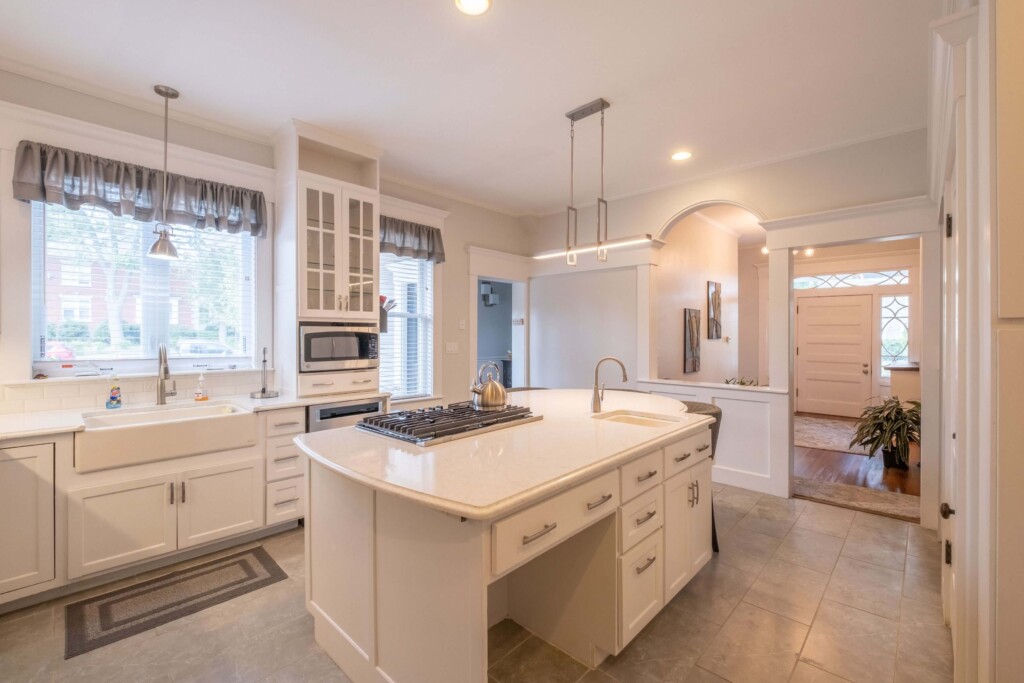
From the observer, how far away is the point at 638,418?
2.48 m

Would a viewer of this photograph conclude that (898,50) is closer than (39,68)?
Yes

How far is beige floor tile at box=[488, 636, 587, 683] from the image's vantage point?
5.64ft

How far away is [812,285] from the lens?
7324mm

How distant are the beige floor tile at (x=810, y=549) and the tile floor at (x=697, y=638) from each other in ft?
0.05

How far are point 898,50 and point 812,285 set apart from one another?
19.1 ft

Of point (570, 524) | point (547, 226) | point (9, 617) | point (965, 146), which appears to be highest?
point (547, 226)

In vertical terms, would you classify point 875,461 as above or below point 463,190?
below

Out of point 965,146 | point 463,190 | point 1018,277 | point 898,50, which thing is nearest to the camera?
point 1018,277

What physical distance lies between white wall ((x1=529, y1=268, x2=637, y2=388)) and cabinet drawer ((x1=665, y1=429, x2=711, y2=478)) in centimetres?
238

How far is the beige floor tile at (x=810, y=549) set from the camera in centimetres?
260

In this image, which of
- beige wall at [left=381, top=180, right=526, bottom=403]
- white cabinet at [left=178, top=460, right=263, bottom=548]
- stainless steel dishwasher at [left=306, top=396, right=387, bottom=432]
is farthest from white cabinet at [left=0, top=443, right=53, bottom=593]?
beige wall at [left=381, top=180, right=526, bottom=403]

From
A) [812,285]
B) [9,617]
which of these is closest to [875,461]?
[812,285]

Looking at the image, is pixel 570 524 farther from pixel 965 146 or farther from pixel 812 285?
pixel 812 285

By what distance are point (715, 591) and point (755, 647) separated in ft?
1.36
